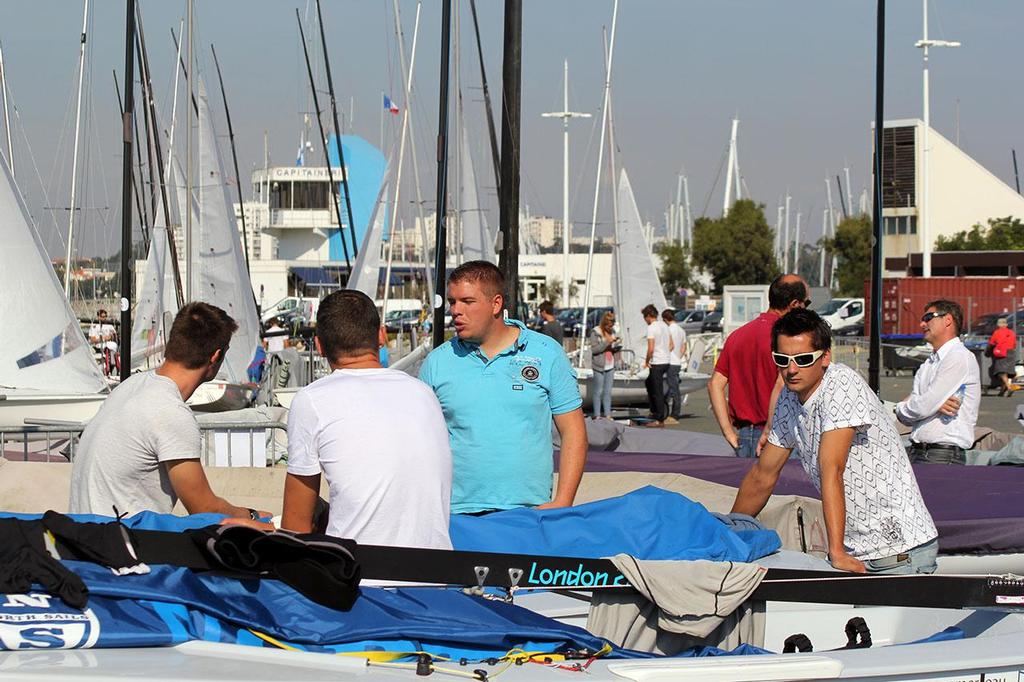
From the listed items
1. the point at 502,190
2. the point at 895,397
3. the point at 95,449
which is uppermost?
the point at 502,190

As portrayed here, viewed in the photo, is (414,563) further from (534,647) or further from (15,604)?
(15,604)

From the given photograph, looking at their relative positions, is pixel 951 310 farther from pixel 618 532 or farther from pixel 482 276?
pixel 618 532

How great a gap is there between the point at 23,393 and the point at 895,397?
16.2 m

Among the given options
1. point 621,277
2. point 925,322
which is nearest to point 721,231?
point 621,277

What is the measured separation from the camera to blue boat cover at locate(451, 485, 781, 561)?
15.8 feet

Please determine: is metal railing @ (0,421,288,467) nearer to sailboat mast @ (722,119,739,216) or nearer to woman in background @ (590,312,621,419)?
woman in background @ (590,312,621,419)

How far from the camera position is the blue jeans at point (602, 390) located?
63.1ft

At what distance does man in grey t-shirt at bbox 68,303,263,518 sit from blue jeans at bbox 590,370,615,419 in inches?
578

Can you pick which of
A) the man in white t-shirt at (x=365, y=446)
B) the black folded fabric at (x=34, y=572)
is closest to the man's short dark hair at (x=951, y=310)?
the man in white t-shirt at (x=365, y=446)

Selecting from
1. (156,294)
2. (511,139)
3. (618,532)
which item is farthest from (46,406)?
(156,294)

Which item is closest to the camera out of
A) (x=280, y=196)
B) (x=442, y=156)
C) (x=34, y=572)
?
(x=34, y=572)

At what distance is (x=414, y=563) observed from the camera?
163 inches

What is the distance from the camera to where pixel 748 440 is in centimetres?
855

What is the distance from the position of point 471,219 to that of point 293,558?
2153 cm
